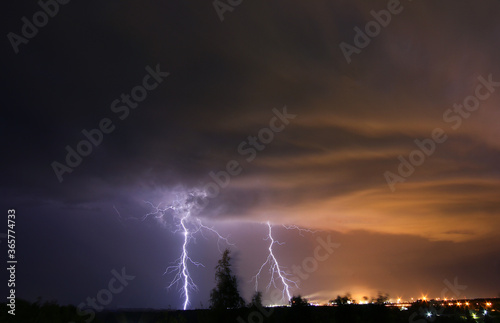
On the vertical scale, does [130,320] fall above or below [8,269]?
below

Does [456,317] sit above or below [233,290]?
below

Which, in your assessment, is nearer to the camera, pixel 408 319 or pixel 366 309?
pixel 366 309

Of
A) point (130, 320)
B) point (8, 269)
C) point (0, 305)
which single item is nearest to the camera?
point (8, 269)

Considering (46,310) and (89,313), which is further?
(89,313)

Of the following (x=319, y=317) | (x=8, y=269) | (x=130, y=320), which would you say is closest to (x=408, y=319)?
(x=319, y=317)

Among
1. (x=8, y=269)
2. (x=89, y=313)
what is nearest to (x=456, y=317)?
(x=89, y=313)

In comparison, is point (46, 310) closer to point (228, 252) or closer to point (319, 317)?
point (228, 252)

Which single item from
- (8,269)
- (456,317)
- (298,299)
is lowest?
(456,317)

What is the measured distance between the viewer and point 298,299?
716 inches

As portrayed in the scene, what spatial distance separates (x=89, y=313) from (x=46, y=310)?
2.36 m

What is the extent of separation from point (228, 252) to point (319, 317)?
6.29 meters

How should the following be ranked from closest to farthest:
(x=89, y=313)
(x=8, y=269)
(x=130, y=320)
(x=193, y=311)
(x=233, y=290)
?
(x=8, y=269) < (x=89, y=313) < (x=233, y=290) < (x=130, y=320) < (x=193, y=311)

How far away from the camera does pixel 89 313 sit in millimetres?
18094

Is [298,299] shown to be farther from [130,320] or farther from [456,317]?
[130,320]
